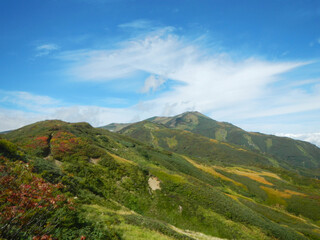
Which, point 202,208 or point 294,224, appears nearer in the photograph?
point 202,208

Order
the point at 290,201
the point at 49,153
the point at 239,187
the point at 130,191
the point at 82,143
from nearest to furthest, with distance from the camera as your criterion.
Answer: the point at 130,191 → the point at 49,153 → the point at 82,143 → the point at 290,201 → the point at 239,187

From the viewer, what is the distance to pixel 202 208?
29.6 metres

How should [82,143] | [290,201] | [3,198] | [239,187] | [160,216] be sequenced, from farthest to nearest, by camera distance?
[239,187]
[290,201]
[82,143]
[160,216]
[3,198]

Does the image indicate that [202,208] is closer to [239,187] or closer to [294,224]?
[294,224]

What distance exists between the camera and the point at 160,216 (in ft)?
84.6

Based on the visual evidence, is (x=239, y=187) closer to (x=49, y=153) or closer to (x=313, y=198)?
(x=313, y=198)

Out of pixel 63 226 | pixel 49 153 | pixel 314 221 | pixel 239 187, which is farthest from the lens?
pixel 239 187

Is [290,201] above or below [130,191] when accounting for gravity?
below

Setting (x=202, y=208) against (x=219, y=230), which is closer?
(x=219, y=230)

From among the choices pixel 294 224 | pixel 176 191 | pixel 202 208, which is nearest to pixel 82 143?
pixel 176 191

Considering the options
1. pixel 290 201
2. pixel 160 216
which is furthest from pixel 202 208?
pixel 290 201

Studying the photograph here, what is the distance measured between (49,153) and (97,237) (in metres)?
27.8

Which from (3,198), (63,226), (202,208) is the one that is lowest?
(202,208)

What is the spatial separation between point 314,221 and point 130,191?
58515 mm
